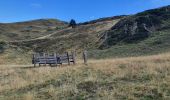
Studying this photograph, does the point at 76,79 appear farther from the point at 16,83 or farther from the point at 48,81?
the point at 16,83

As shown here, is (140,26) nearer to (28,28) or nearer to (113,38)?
(113,38)

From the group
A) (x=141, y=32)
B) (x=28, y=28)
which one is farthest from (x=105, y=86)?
(x=28, y=28)

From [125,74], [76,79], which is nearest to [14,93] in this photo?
[76,79]

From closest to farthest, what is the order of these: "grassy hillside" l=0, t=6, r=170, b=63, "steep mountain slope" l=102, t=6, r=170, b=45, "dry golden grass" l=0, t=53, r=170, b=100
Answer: "dry golden grass" l=0, t=53, r=170, b=100 → "grassy hillside" l=0, t=6, r=170, b=63 → "steep mountain slope" l=102, t=6, r=170, b=45

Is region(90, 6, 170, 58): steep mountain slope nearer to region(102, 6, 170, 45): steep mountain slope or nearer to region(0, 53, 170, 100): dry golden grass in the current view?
region(102, 6, 170, 45): steep mountain slope

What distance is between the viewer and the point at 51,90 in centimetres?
1728

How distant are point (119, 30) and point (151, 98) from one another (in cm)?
5743

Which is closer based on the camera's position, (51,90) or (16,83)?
(51,90)

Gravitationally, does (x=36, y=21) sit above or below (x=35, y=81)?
above

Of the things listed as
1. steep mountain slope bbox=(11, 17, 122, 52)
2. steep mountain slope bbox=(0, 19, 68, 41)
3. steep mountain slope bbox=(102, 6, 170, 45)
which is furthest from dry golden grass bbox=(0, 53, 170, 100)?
steep mountain slope bbox=(0, 19, 68, 41)

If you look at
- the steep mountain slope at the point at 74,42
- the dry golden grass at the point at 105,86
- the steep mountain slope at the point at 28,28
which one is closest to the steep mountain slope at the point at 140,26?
the steep mountain slope at the point at 74,42

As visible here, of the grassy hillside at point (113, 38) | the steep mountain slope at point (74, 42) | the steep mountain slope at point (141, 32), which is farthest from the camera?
the steep mountain slope at point (74, 42)

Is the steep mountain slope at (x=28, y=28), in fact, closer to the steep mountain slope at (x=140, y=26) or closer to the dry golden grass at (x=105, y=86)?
the steep mountain slope at (x=140, y=26)

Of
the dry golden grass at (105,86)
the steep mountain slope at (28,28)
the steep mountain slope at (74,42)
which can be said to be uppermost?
the steep mountain slope at (28,28)
